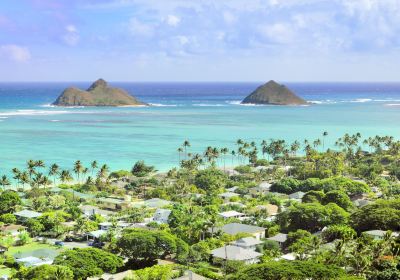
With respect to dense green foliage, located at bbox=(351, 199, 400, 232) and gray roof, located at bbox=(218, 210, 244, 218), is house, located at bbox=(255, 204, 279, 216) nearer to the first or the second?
gray roof, located at bbox=(218, 210, 244, 218)

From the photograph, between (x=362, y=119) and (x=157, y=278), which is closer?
(x=157, y=278)

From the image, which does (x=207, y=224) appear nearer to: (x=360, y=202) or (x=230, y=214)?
(x=230, y=214)

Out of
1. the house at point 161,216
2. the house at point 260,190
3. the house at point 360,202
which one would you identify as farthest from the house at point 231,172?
the house at point 161,216

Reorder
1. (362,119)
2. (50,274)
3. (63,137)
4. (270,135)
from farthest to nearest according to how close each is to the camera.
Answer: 1. (362,119)
2. (270,135)
3. (63,137)
4. (50,274)

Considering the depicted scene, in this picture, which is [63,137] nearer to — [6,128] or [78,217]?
[6,128]

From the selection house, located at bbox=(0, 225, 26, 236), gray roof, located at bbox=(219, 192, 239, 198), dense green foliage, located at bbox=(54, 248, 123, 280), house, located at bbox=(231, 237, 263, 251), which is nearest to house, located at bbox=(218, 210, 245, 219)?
gray roof, located at bbox=(219, 192, 239, 198)

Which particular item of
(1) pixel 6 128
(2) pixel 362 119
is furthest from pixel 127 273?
(2) pixel 362 119
